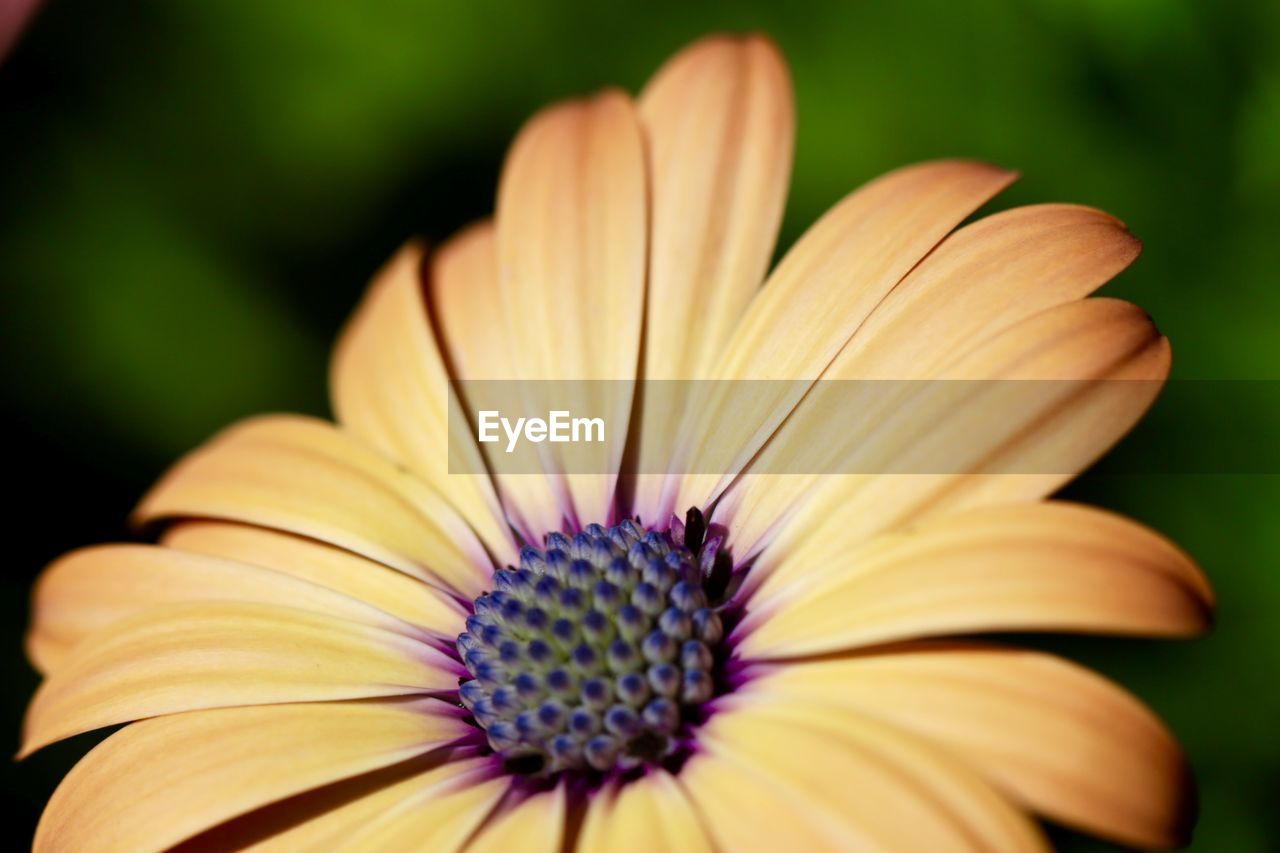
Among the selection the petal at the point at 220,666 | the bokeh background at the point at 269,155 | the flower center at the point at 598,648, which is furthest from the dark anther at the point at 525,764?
the bokeh background at the point at 269,155

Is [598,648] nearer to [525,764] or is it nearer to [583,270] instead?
[525,764]

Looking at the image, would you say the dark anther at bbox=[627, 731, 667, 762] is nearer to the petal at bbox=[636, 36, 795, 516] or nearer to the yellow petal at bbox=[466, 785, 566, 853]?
the yellow petal at bbox=[466, 785, 566, 853]

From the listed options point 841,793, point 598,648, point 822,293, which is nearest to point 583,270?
Answer: point 822,293

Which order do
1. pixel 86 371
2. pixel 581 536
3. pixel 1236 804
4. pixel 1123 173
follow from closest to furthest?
1. pixel 581 536
2. pixel 1236 804
3. pixel 1123 173
4. pixel 86 371

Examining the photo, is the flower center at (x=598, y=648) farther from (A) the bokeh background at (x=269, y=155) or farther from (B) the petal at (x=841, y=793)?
(A) the bokeh background at (x=269, y=155)

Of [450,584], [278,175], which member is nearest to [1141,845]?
[450,584]

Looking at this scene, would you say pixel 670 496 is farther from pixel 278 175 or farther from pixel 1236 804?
pixel 278 175
